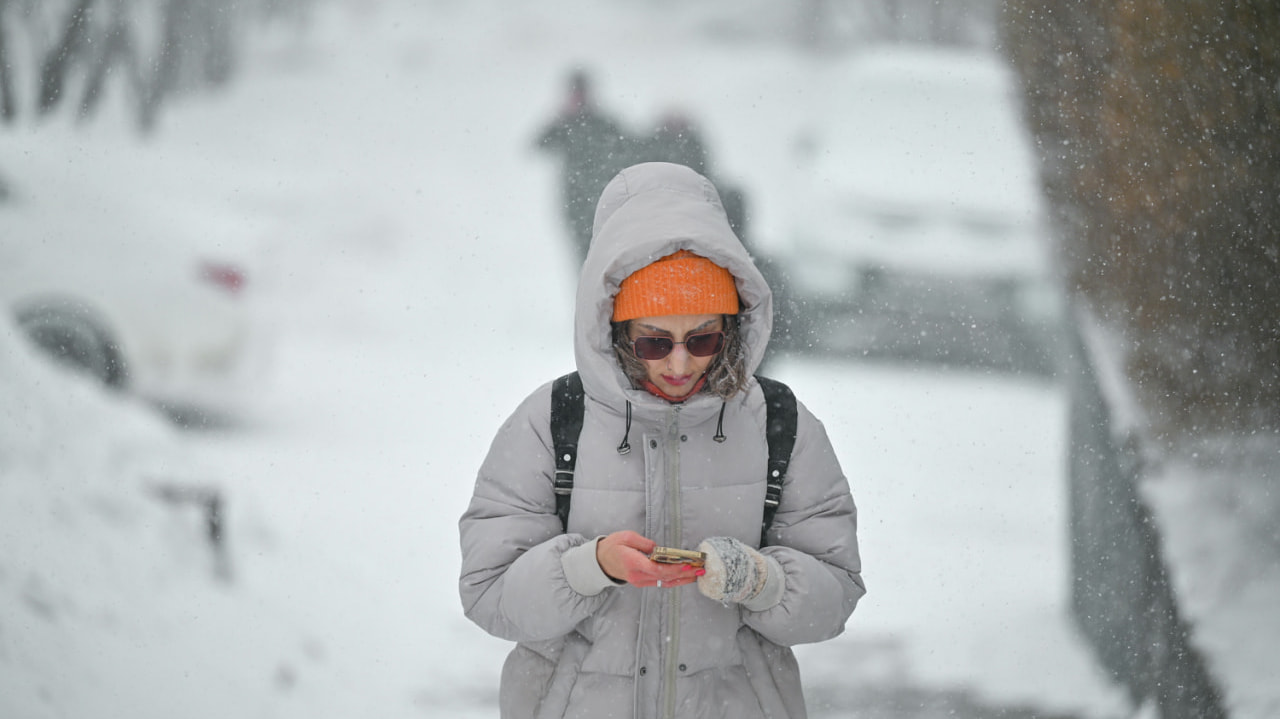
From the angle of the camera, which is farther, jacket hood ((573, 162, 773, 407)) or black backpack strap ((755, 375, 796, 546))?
black backpack strap ((755, 375, 796, 546))

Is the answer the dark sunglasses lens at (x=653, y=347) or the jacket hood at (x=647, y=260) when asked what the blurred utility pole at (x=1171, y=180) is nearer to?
the jacket hood at (x=647, y=260)

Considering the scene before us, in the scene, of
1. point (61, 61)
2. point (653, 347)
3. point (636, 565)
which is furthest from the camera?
point (61, 61)

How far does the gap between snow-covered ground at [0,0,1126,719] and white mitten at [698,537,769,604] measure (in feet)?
4.60

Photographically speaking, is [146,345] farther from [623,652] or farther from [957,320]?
[957,320]

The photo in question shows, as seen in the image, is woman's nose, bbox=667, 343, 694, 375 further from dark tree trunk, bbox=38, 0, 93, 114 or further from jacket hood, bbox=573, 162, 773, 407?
dark tree trunk, bbox=38, 0, 93, 114

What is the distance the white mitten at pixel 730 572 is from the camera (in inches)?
68.4

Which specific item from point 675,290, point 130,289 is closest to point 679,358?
point 675,290

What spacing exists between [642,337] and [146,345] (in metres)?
1.69

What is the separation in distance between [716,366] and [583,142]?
127 centimetres

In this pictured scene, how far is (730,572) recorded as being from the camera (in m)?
1.74

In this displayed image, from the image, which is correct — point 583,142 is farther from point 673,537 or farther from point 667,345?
point 673,537

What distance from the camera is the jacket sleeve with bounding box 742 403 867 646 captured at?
1892 mm

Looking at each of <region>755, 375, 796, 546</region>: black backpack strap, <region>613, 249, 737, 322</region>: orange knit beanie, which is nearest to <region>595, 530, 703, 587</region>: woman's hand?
<region>755, 375, 796, 546</region>: black backpack strap

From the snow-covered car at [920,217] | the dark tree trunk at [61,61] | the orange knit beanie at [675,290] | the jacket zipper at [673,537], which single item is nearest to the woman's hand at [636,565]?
the jacket zipper at [673,537]
